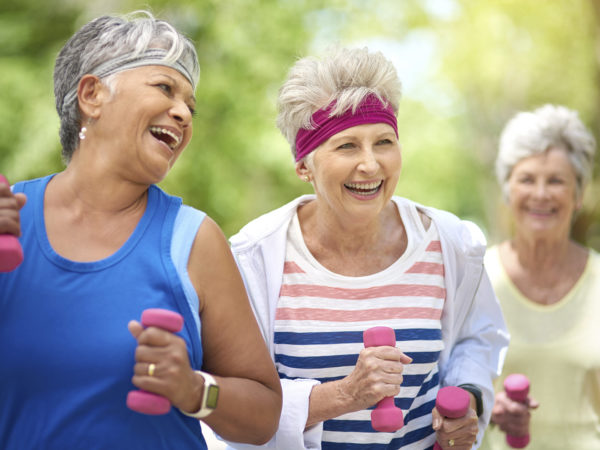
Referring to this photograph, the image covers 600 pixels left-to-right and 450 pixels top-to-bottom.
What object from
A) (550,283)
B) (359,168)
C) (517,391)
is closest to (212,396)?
(359,168)

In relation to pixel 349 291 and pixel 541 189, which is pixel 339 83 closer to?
pixel 349 291

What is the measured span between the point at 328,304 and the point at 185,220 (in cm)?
79

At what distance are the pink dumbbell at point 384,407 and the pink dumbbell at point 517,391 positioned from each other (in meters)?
1.05

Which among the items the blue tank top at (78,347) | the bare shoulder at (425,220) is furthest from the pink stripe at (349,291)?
the blue tank top at (78,347)

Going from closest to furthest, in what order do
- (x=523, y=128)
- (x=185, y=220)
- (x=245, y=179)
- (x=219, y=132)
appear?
(x=185, y=220), (x=523, y=128), (x=219, y=132), (x=245, y=179)

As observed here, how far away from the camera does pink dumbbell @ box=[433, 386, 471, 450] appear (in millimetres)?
2510

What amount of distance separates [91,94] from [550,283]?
2.59 m

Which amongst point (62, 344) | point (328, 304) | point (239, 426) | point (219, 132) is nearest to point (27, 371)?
point (62, 344)

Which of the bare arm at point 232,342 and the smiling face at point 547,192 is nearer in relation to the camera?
Answer: the bare arm at point 232,342

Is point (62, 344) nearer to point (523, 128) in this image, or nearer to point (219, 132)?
point (523, 128)

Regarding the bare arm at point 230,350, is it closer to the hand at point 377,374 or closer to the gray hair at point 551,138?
the hand at point 377,374

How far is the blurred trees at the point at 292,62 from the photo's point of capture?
8617mm

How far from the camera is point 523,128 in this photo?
380 centimetres

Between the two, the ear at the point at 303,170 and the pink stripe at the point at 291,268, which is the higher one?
the ear at the point at 303,170
